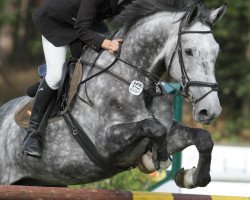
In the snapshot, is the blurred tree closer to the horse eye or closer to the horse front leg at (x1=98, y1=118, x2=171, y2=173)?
the horse front leg at (x1=98, y1=118, x2=171, y2=173)

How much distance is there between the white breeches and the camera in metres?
5.66

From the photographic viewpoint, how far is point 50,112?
5.75 meters

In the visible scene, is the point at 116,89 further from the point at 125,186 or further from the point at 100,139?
the point at 125,186

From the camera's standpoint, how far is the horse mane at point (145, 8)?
5445 mm

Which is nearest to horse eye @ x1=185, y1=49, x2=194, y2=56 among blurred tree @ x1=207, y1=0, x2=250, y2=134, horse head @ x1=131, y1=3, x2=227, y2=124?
horse head @ x1=131, y1=3, x2=227, y2=124

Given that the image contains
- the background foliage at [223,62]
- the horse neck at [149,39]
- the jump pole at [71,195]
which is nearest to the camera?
the jump pole at [71,195]

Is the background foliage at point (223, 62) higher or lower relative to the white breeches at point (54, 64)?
lower

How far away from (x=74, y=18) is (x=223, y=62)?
1213cm

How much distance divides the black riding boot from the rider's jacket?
13.7 inches

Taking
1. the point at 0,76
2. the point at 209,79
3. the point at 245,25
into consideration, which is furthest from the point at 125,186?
the point at 0,76

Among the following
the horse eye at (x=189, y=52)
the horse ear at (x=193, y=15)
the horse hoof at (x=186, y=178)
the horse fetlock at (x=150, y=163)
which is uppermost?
the horse ear at (x=193, y=15)

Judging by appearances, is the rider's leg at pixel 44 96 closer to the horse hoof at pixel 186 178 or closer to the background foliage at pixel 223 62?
the horse hoof at pixel 186 178

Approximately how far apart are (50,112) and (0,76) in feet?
48.6

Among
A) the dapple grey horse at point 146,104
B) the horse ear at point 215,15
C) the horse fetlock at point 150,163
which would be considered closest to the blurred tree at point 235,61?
the dapple grey horse at point 146,104
